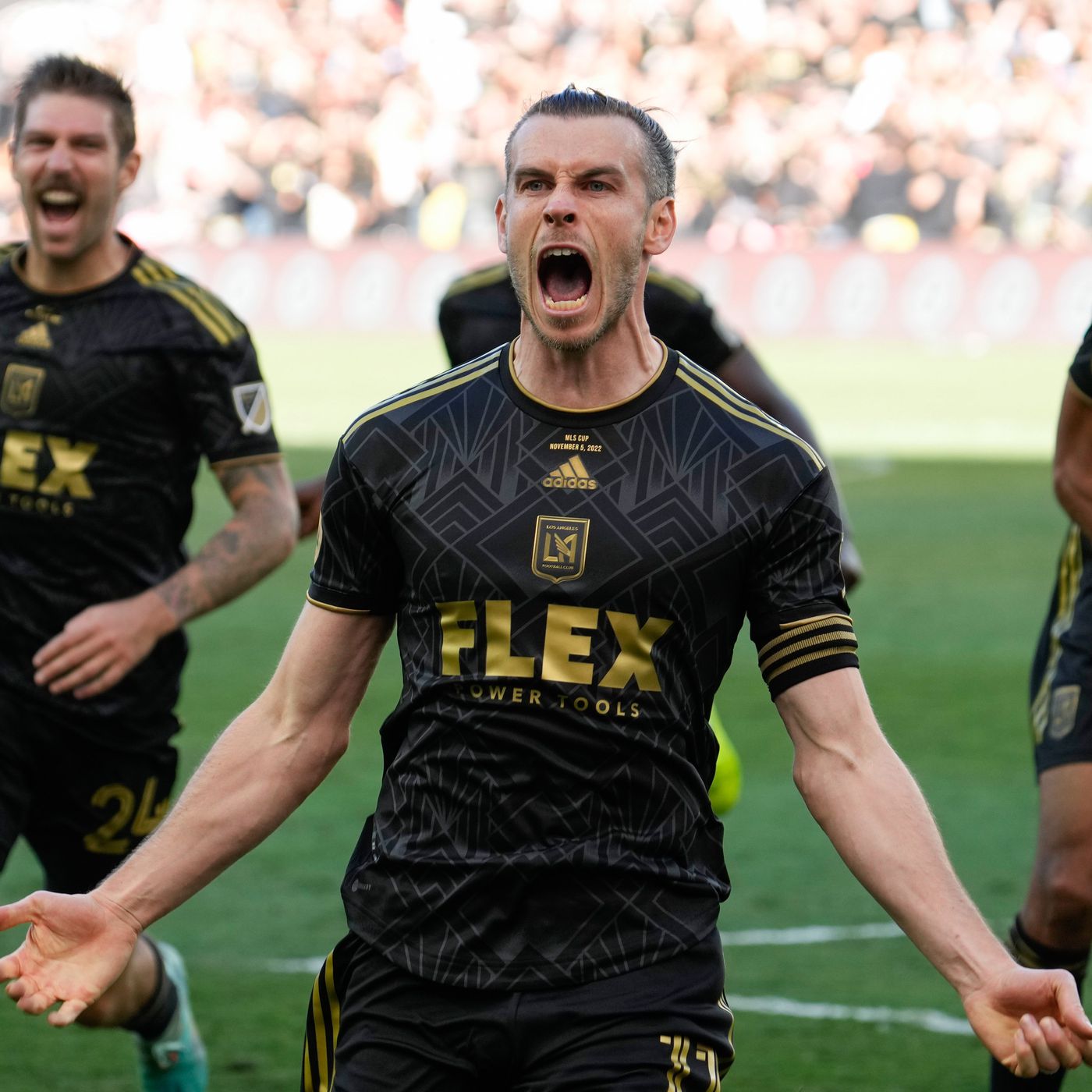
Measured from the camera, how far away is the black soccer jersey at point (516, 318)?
→ 6000 mm

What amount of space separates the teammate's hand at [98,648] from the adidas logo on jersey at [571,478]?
2.11 meters

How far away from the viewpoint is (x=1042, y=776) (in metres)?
4.93

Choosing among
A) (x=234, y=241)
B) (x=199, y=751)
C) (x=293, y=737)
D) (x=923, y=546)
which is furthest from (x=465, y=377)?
(x=234, y=241)

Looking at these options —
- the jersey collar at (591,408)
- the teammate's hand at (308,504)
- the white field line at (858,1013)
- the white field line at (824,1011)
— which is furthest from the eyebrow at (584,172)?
the white field line at (858,1013)

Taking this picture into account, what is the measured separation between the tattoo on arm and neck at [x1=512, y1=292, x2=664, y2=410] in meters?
2.10

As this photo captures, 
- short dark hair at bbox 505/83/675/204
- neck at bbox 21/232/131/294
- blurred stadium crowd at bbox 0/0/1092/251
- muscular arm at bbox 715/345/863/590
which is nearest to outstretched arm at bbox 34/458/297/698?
neck at bbox 21/232/131/294

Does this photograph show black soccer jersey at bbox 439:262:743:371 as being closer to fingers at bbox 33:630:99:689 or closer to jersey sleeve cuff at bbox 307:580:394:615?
fingers at bbox 33:630:99:689

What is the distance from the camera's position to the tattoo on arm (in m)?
5.35

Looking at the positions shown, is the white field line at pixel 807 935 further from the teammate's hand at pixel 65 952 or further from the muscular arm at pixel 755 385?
the teammate's hand at pixel 65 952

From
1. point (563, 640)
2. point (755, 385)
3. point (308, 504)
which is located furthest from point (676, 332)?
point (563, 640)

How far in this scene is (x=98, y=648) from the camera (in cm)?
506

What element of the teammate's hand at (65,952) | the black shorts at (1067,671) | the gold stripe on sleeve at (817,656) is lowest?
the black shorts at (1067,671)

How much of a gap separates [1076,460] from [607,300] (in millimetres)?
2090

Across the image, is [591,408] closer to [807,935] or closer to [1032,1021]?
[1032,1021]
